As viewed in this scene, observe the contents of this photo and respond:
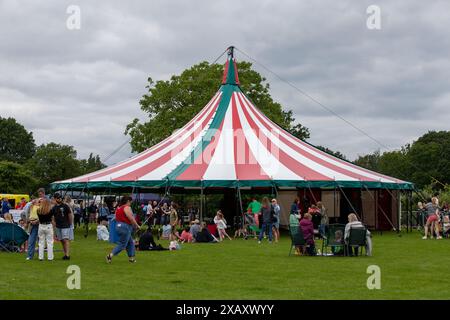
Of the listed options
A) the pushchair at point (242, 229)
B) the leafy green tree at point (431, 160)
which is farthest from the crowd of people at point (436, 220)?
the leafy green tree at point (431, 160)

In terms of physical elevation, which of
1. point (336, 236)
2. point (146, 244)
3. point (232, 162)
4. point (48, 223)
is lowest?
point (146, 244)

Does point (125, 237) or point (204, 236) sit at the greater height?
point (125, 237)

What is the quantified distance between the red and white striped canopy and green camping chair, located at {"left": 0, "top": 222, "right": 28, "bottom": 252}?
5855mm

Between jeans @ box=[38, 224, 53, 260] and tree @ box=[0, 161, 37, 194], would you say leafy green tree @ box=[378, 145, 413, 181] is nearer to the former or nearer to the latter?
tree @ box=[0, 161, 37, 194]

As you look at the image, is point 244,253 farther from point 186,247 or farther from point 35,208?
point 35,208

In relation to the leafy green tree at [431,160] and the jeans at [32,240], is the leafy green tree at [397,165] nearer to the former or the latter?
the leafy green tree at [431,160]

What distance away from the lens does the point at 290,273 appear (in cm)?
908

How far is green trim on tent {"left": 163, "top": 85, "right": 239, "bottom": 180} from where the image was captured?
60.2 ft

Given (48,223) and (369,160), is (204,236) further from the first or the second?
(369,160)

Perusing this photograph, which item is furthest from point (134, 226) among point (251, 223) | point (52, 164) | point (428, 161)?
point (52, 164)

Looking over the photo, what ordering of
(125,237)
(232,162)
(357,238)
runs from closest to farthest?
(125,237)
(357,238)
(232,162)

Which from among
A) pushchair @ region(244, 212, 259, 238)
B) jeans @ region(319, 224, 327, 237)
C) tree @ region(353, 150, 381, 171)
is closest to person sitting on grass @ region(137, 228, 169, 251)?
jeans @ region(319, 224, 327, 237)

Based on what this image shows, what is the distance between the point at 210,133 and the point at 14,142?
4508 cm

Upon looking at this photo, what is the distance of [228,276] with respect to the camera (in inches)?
343
